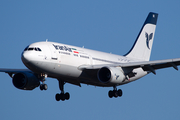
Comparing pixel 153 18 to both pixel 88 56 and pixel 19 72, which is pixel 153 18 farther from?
pixel 19 72

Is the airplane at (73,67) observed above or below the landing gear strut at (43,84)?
above

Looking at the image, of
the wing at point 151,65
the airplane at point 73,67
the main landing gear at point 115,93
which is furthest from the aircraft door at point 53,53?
the main landing gear at point 115,93

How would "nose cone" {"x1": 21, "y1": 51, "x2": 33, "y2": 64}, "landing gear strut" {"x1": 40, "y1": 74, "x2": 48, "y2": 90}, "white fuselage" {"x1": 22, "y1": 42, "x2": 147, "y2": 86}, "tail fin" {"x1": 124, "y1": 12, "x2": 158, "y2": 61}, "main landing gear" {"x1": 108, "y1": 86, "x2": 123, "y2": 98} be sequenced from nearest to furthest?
"nose cone" {"x1": 21, "y1": 51, "x2": 33, "y2": 64}, "white fuselage" {"x1": 22, "y1": 42, "x2": 147, "y2": 86}, "landing gear strut" {"x1": 40, "y1": 74, "x2": 48, "y2": 90}, "main landing gear" {"x1": 108, "y1": 86, "x2": 123, "y2": 98}, "tail fin" {"x1": 124, "y1": 12, "x2": 158, "y2": 61}

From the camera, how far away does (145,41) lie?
5106 cm

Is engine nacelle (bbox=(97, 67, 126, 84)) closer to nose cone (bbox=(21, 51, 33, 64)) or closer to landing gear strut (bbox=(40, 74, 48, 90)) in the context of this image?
landing gear strut (bbox=(40, 74, 48, 90))

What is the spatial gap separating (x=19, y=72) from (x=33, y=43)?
6.25 meters

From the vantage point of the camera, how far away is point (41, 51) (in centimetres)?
3338

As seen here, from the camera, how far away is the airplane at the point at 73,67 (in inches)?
1315

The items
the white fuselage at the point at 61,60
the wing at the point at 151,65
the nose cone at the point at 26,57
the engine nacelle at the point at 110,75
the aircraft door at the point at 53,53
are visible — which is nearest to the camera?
the nose cone at the point at 26,57

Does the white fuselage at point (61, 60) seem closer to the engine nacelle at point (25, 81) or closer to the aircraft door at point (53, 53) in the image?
the aircraft door at point (53, 53)

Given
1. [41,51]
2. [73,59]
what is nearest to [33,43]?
[41,51]

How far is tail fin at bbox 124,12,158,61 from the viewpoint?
49.2 meters

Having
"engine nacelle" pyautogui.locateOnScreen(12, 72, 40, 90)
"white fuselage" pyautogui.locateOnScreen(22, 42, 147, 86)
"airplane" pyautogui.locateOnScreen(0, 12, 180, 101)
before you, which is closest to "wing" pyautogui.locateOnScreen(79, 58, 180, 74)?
"airplane" pyautogui.locateOnScreen(0, 12, 180, 101)

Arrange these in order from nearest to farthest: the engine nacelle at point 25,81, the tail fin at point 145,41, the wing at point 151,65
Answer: the wing at point 151,65 < the engine nacelle at point 25,81 < the tail fin at point 145,41
